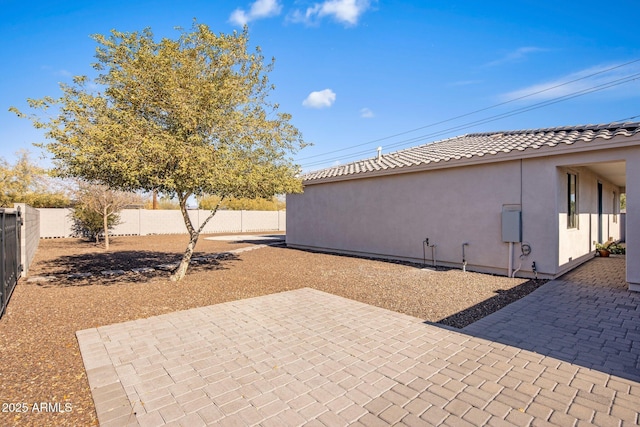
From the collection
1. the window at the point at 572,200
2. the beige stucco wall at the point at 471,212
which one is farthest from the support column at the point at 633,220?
the window at the point at 572,200

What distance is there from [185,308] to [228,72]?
5207 millimetres

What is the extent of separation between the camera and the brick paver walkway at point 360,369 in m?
2.63

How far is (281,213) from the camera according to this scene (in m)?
33.3

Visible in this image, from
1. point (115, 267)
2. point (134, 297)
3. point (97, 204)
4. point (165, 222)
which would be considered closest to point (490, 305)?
point (134, 297)

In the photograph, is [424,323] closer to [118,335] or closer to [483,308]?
[483,308]

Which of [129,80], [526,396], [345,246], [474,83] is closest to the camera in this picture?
[526,396]

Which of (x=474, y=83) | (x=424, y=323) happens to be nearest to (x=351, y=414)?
(x=424, y=323)

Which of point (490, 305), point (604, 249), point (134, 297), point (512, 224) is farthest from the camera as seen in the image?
point (604, 249)

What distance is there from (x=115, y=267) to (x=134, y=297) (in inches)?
185

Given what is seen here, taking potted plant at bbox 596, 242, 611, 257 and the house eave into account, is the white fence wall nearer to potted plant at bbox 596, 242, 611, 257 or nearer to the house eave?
the house eave

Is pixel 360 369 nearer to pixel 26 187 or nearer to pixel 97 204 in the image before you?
pixel 97 204

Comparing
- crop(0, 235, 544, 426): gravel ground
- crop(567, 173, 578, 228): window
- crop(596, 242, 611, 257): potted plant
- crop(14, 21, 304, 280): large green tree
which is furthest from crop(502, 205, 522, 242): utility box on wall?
crop(14, 21, 304, 280): large green tree

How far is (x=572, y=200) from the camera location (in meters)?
9.10

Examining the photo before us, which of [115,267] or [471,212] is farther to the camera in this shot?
[115,267]
